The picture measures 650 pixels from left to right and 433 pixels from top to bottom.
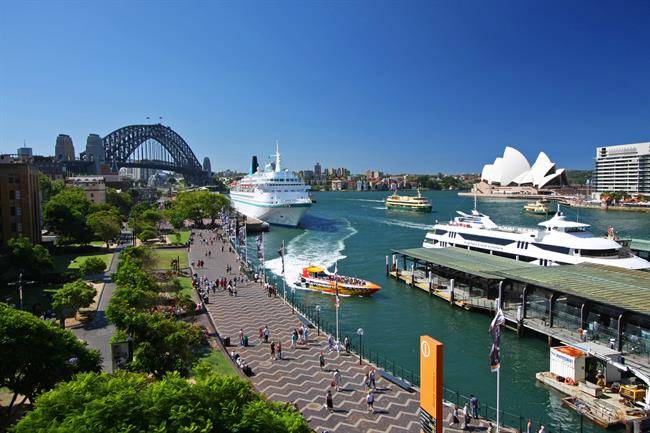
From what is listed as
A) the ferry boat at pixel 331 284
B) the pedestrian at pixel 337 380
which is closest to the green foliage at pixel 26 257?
the ferry boat at pixel 331 284

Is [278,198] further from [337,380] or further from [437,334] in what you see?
[337,380]

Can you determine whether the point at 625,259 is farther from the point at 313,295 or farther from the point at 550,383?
the point at 313,295

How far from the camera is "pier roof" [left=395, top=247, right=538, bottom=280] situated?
3970cm

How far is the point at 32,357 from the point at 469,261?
1464 inches

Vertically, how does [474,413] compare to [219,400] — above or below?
below

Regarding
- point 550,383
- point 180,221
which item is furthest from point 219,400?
point 180,221

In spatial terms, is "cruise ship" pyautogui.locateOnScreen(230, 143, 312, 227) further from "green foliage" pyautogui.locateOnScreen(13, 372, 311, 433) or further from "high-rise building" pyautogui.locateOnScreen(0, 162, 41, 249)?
"green foliage" pyautogui.locateOnScreen(13, 372, 311, 433)

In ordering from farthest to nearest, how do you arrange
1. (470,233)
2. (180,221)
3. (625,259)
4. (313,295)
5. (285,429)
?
(180,221)
(470,233)
(313,295)
(625,259)
(285,429)

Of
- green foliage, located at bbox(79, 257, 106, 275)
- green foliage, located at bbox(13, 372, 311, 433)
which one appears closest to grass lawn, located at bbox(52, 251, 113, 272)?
green foliage, located at bbox(79, 257, 106, 275)

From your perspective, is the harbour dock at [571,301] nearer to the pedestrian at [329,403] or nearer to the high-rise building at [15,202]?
the pedestrian at [329,403]

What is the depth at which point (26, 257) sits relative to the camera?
3938cm

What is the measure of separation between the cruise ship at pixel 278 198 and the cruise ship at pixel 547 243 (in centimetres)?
5141

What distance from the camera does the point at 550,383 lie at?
24.4 m

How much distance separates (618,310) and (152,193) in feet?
597
